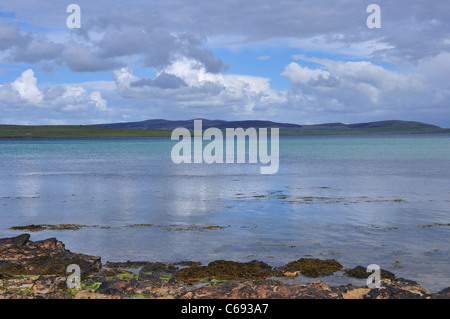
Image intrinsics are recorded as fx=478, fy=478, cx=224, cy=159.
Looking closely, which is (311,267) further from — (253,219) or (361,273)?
(253,219)

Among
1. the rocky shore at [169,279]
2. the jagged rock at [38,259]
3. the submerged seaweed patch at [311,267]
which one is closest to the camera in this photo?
the rocky shore at [169,279]

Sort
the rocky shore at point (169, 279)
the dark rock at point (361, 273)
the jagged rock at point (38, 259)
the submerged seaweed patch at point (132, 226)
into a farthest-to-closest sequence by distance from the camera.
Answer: the submerged seaweed patch at point (132, 226)
the jagged rock at point (38, 259)
the dark rock at point (361, 273)
the rocky shore at point (169, 279)

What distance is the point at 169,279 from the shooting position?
12.5 m

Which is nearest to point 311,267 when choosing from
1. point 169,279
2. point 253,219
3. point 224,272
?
point 224,272

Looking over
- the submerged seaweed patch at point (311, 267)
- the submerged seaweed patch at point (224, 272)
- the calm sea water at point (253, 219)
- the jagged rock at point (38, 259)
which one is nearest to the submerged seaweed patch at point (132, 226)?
the calm sea water at point (253, 219)

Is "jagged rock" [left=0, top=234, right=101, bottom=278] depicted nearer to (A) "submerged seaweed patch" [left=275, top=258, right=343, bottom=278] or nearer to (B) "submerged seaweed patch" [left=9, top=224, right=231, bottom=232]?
(B) "submerged seaweed patch" [left=9, top=224, right=231, bottom=232]

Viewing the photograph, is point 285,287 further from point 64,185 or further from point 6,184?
point 6,184

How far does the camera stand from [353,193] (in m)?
30.9

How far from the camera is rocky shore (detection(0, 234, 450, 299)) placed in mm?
10664

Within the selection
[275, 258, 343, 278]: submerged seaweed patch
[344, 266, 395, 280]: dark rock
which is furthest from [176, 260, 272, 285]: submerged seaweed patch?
[344, 266, 395, 280]: dark rock

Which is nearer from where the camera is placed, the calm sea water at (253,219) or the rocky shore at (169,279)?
the rocky shore at (169,279)

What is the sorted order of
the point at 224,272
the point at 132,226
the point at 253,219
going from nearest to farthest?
the point at 224,272
the point at 132,226
the point at 253,219

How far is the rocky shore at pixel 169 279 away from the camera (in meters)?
10.7

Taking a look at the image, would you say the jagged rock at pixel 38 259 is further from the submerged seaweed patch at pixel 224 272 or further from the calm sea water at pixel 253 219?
the submerged seaweed patch at pixel 224 272
